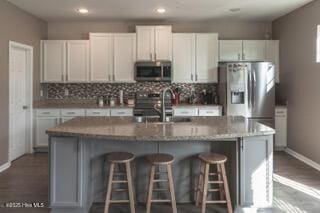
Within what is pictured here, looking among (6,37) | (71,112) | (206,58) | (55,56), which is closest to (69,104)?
(71,112)

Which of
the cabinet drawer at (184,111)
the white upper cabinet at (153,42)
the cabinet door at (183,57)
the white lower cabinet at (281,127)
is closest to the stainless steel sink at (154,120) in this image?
the cabinet drawer at (184,111)

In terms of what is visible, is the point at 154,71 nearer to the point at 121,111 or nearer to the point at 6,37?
the point at 121,111

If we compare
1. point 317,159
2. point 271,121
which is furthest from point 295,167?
point 271,121

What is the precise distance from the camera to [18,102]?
5422 millimetres

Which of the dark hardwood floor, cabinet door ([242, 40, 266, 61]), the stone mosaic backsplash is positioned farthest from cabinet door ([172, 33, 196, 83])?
the dark hardwood floor

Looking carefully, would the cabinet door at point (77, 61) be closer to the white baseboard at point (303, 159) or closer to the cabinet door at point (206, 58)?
the cabinet door at point (206, 58)

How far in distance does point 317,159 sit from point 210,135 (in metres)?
2.97

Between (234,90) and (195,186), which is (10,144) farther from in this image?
(234,90)

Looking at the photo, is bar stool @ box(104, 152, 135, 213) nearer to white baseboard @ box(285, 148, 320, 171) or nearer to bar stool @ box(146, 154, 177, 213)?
bar stool @ box(146, 154, 177, 213)

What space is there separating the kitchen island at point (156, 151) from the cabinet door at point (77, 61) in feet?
9.88

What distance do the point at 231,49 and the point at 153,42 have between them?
63.6 inches

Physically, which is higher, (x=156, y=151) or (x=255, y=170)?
(x=156, y=151)

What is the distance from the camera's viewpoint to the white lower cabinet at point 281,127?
19.4 ft

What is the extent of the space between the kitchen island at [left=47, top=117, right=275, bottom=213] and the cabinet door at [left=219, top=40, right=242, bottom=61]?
3070mm
